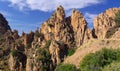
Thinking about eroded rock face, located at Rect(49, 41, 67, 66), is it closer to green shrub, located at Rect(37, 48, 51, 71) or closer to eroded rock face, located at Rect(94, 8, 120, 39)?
green shrub, located at Rect(37, 48, 51, 71)

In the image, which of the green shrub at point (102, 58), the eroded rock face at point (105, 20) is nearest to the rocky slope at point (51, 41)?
the eroded rock face at point (105, 20)

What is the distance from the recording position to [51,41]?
525 ft

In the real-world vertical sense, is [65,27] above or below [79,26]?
above

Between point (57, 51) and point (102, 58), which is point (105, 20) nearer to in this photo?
point (57, 51)

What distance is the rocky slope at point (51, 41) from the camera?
506 feet

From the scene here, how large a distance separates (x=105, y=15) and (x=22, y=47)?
1803 inches

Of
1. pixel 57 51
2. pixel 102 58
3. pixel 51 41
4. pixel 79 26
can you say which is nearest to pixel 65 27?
pixel 79 26

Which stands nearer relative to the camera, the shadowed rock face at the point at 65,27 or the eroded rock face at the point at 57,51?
the eroded rock face at the point at 57,51

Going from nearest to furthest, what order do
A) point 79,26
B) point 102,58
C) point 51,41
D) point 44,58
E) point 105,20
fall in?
point 102,58 → point 44,58 → point 51,41 → point 79,26 → point 105,20

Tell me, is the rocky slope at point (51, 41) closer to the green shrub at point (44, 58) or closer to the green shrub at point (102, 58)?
the green shrub at point (44, 58)

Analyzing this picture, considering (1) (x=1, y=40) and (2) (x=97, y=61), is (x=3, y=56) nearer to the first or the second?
(1) (x=1, y=40)

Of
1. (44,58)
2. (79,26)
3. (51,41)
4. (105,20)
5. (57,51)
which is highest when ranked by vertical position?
(105,20)

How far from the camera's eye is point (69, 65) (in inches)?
3145

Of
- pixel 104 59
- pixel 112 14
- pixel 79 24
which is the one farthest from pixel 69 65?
pixel 112 14
